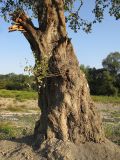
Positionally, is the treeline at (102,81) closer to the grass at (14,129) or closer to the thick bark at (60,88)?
the grass at (14,129)

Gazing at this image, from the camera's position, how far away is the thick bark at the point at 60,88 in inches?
581

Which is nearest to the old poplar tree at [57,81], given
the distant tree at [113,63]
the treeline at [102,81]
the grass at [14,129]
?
the grass at [14,129]

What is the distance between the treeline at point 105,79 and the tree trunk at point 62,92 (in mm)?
67629

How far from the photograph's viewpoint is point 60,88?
49.1 ft

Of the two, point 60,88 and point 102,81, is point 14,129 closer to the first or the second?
point 60,88

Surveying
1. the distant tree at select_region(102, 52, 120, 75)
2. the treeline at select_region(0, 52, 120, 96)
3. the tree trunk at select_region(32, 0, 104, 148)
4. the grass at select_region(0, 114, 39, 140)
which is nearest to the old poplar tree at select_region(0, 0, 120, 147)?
the tree trunk at select_region(32, 0, 104, 148)

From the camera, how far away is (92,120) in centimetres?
1493

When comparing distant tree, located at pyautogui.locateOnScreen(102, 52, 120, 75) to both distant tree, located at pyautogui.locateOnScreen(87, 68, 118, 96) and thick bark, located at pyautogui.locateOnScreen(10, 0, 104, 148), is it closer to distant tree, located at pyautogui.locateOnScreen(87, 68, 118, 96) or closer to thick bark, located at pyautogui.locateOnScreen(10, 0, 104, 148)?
distant tree, located at pyautogui.locateOnScreen(87, 68, 118, 96)

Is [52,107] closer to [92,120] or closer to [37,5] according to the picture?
[92,120]

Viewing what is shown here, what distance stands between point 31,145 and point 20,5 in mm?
5078

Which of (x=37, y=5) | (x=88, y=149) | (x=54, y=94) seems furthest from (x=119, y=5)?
(x=88, y=149)

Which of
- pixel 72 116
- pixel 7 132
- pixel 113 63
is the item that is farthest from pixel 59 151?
pixel 113 63

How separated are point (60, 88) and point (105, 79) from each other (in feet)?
232

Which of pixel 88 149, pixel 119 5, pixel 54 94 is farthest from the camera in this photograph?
pixel 119 5
